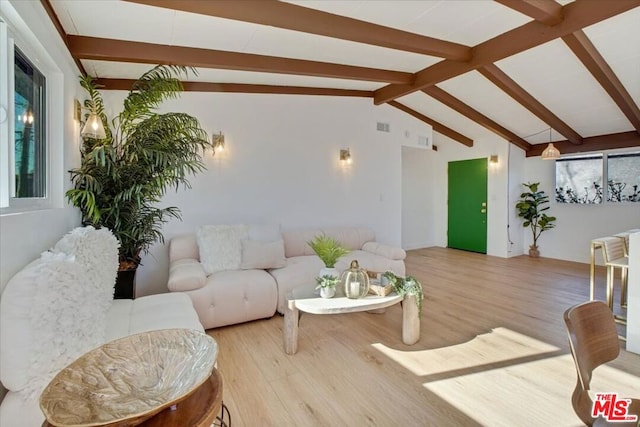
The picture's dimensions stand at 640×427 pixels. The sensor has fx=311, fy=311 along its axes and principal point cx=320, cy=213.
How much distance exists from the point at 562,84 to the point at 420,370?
4395 mm

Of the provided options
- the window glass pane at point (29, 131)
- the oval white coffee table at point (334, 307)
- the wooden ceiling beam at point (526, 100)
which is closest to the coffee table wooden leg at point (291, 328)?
the oval white coffee table at point (334, 307)

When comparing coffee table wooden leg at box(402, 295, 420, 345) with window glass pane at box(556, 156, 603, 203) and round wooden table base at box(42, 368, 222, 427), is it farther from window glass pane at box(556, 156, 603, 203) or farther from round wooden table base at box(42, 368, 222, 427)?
window glass pane at box(556, 156, 603, 203)

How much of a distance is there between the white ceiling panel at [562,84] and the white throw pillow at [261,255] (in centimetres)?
382

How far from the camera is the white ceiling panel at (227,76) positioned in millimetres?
3286

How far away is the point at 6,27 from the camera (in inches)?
65.6

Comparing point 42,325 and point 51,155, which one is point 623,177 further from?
point 51,155

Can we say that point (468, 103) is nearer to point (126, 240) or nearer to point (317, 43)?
point (317, 43)

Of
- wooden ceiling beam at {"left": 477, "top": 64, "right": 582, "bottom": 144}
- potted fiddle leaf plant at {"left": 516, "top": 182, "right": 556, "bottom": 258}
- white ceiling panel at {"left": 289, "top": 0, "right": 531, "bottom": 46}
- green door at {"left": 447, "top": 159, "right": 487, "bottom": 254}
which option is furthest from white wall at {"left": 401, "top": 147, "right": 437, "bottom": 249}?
white ceiling panel at {"left": 289, "top": 0, "right": 531, "bottom": 46}

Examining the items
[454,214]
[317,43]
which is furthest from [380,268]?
[454,214]

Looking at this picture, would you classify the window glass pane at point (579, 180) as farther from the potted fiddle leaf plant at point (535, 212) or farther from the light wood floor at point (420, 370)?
the light wood floor at point (420, 370)

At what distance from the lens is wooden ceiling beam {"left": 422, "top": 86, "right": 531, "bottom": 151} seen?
17.1 feet

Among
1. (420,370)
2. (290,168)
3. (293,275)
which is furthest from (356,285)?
(290,168)

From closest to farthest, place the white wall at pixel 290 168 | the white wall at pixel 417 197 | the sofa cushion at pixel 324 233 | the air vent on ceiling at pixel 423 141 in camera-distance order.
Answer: the white wall at pixel 290 168, the sofa cushion at pixel 324 233, the air vent on ceiling at pixel 423 141, the white wall at pixel 417 197

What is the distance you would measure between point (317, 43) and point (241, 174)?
197 centimetres
